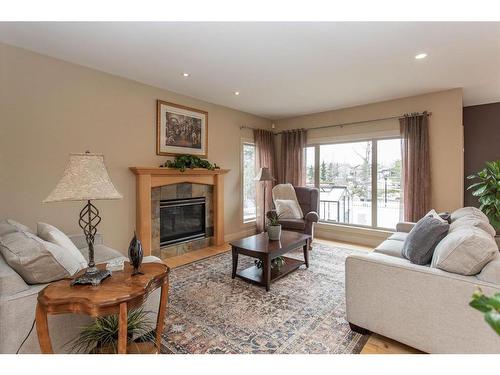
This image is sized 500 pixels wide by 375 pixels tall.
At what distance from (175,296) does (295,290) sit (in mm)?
1277

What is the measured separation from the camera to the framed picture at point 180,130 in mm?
3742

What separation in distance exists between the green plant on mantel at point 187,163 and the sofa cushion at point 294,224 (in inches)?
62.8

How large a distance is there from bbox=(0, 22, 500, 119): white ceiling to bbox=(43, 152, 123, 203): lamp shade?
4.81ft

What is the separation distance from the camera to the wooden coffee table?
266 centimetres

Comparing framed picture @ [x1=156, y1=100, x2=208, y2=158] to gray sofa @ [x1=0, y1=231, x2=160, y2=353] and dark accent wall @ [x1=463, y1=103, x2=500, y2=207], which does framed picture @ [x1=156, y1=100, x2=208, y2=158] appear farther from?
dark accent wall @ [x1=463, y1=103, x2=500, y2=207]

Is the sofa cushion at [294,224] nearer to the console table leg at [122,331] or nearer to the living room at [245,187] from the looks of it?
the living room at [245,187]

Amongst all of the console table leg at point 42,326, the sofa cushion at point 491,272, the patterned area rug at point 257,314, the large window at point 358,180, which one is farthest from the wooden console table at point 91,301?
the large window at point 358,180

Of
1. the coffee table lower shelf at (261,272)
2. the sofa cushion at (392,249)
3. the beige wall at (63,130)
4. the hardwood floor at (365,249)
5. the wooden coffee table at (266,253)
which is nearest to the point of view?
the hardwood floor at (365,249)

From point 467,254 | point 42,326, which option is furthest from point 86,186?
point 467,254

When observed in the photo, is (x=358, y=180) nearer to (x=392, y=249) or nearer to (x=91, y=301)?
(x=392, y=249)

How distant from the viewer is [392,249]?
250 centimetres

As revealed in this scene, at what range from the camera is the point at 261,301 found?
2441 mm

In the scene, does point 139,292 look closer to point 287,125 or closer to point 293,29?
point 293,29
